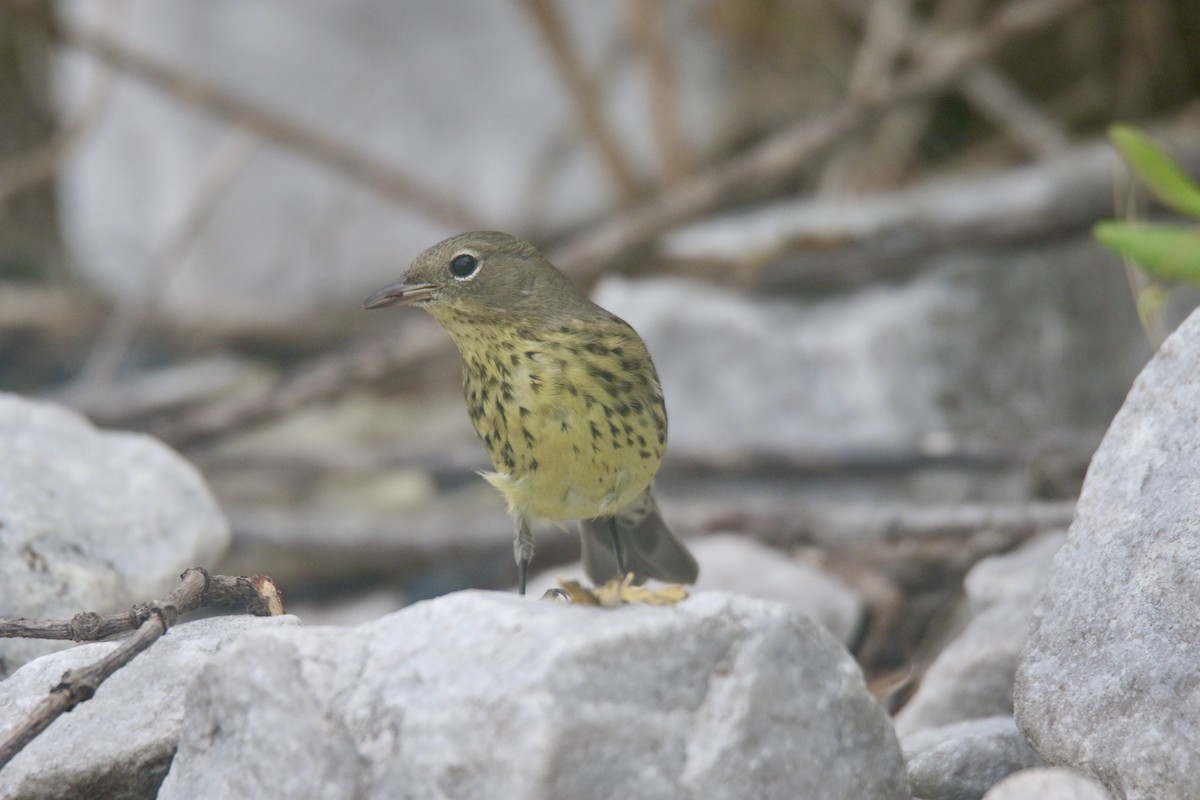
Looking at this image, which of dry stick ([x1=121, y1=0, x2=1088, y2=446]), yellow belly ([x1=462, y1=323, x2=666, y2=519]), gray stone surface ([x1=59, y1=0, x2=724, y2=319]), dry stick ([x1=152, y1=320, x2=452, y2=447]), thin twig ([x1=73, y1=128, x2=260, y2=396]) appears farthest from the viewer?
gray stone surface ([x1=59, y1=0, x2=724, y2=319])

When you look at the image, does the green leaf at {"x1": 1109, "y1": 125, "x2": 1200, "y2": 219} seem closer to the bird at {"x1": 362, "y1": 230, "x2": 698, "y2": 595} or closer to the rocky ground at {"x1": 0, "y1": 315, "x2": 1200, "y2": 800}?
the rocky ground at {"x1": 0, "y1": 315, "x2": 1200, "y2": 800}

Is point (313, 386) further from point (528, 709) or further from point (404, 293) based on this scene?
point (528, 709)

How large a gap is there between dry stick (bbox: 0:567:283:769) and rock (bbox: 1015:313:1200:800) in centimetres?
144

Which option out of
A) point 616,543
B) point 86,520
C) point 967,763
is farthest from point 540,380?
point 967,763

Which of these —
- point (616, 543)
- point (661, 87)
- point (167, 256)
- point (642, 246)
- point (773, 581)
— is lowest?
point (773, 581)

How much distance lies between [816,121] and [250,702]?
5236 mm

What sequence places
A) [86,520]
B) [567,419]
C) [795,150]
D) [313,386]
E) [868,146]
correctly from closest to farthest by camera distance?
[86,520] → [567,419] → [313,386] → [795,150] → [868,146]

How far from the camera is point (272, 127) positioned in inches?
277

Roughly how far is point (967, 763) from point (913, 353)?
10.6ft

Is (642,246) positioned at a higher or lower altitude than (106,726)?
higher

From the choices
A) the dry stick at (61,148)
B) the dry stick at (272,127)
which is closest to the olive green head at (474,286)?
the dry stick at (272,127)

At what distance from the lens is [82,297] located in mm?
8062

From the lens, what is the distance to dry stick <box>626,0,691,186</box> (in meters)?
6.97

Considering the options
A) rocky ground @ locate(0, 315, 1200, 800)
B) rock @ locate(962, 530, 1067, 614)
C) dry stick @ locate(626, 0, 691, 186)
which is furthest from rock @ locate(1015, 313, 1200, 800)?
dry stick @ locate(626, 0, 691, 186)
